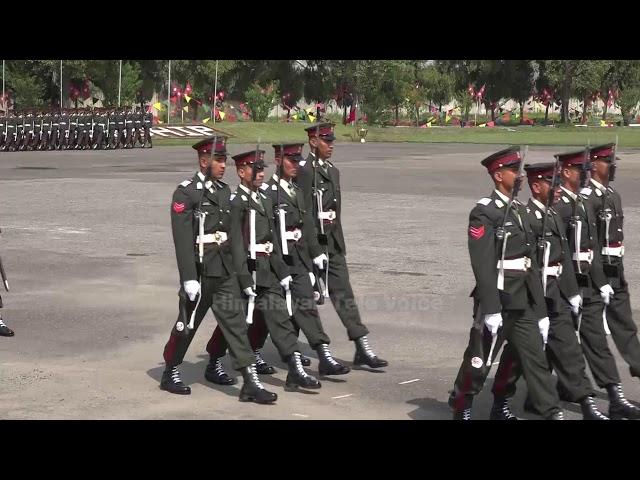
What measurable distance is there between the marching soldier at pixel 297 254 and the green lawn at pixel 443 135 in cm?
4269

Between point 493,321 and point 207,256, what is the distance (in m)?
2.37

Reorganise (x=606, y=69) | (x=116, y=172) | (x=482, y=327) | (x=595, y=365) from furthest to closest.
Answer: (x=606, y=69) < (x=116, y=172) < (x=595, y=365) < (x=482, y=327)

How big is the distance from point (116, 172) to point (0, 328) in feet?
73.3

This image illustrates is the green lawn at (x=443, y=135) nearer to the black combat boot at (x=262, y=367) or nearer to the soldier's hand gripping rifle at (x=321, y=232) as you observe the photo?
the soldier's hand gripping rifle at (x=321, y=232)

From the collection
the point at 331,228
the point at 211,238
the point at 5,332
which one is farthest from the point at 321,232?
the point at 5,332

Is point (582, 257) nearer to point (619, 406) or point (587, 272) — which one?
point (587, 272)

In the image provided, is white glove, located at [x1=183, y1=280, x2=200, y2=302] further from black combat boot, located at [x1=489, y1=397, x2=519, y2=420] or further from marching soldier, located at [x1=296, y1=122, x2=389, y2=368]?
black combat boot, located at [x1=489, y1=397, x2=519, y2=420]

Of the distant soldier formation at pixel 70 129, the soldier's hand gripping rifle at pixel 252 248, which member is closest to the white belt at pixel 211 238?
the soldier's hand gripping rifle at pixel 252 248

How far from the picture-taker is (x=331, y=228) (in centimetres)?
1034

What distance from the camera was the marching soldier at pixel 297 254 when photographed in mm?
9641

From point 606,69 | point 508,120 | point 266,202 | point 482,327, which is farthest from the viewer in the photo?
point 508,120
